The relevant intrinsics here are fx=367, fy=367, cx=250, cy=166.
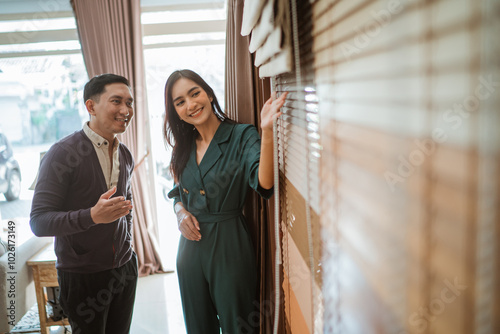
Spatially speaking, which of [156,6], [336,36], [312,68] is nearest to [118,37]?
[156,6]

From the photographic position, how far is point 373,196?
0.55m

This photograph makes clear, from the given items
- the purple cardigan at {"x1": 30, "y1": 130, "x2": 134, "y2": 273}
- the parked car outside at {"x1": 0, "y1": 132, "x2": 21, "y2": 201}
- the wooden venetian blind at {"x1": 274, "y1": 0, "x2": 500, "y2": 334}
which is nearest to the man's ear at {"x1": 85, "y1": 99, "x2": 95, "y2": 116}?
the purple cardigan at {"x1": 30, "y1": 130, "x2": 134, "y2": 273}

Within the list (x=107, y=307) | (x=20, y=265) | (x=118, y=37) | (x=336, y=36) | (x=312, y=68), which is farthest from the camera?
(x=118, y=37)

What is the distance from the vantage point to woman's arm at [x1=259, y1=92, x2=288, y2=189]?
3.65 ft

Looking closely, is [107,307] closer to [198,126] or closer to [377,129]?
[198,126]

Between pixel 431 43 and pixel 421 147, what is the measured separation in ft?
0.35

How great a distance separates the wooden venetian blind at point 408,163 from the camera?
12.1 inches

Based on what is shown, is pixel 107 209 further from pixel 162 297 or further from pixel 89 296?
pixel 162 297

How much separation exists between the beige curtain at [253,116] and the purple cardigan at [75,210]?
619 millimetres

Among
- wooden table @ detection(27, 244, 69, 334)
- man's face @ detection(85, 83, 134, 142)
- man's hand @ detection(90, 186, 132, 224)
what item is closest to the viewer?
man's hand @ detection(90, 186, 132, 224)

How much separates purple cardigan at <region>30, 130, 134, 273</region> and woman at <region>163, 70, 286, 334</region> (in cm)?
31

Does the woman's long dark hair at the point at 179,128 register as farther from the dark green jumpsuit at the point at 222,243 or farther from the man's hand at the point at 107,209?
the man's hand at the point at 107,209

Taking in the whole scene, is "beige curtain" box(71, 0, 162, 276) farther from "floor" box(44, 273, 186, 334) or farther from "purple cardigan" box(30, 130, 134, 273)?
"purple cardigan" box(30, 130, 134, 273)

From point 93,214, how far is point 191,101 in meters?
0.60
